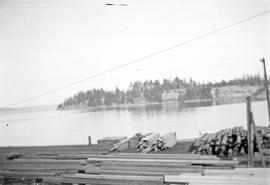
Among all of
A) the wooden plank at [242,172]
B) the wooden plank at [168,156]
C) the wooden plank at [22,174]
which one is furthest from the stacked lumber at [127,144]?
the wooden plank at [242,172]

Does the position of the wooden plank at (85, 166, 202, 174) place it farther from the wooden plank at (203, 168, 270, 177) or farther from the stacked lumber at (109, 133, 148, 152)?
the stacked lumber at (109, 133, 148, 152)

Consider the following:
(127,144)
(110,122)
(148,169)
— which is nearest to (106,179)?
(148,169)

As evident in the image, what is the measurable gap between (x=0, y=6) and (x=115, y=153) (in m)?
3.91

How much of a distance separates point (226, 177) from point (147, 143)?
1.85 meters

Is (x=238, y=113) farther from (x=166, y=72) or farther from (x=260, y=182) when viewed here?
(x=260, y=182)

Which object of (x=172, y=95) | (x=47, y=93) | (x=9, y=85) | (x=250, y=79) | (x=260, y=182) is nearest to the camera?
(x=260, y=182)

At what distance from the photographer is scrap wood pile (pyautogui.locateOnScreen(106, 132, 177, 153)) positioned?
16.0 feet

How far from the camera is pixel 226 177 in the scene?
3.29 meters

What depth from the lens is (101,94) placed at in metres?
7.98

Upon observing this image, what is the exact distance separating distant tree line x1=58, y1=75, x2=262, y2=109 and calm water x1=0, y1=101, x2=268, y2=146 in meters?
0.66

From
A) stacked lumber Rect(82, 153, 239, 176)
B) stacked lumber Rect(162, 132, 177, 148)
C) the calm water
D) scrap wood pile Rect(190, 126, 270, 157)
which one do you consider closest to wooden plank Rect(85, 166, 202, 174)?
stacked lumber Rect(82, 153, 239, 176)

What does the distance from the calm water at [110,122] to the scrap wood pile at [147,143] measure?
7.11 feet

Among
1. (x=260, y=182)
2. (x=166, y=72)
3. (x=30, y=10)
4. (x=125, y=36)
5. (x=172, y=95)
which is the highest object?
(x=30, y=10)

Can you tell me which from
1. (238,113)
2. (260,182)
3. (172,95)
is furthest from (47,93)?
(238,113)
